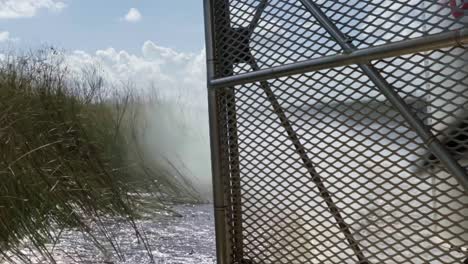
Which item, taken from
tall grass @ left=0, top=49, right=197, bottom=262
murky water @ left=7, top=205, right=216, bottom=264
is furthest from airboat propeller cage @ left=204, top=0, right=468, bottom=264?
tall grass @ left=0, top=49, right=197, bottom=262

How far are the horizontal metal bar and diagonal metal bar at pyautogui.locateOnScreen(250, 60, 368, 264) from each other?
0.06 metres

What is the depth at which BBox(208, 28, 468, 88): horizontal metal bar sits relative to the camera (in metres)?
0.75

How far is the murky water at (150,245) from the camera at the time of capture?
1.61 metres

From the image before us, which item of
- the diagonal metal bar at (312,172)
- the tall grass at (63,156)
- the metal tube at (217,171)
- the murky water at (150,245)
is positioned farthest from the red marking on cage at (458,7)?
the tall grass at (63,156)

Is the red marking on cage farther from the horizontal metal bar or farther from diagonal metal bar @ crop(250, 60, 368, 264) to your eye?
diagonal metal bar @ crop(250, 60, 368, 264)

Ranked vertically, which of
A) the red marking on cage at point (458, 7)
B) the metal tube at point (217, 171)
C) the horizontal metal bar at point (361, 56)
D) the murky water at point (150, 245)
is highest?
the red marking on cage at point (458, 7)

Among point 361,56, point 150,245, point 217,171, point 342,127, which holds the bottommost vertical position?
point 150,245

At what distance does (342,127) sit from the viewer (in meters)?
0.96

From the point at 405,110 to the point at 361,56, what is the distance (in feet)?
0.44

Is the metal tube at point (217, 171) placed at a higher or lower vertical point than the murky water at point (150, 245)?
higher

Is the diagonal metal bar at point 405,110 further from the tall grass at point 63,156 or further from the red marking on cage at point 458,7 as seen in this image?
the tall grass at point 63,156

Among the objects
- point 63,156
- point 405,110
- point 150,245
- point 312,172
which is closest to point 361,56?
Answer: point 405,110

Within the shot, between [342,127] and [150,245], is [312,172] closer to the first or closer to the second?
[342,127]

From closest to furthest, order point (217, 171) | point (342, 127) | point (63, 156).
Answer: point (342, 127), point (217, 171), point (63, 156)
